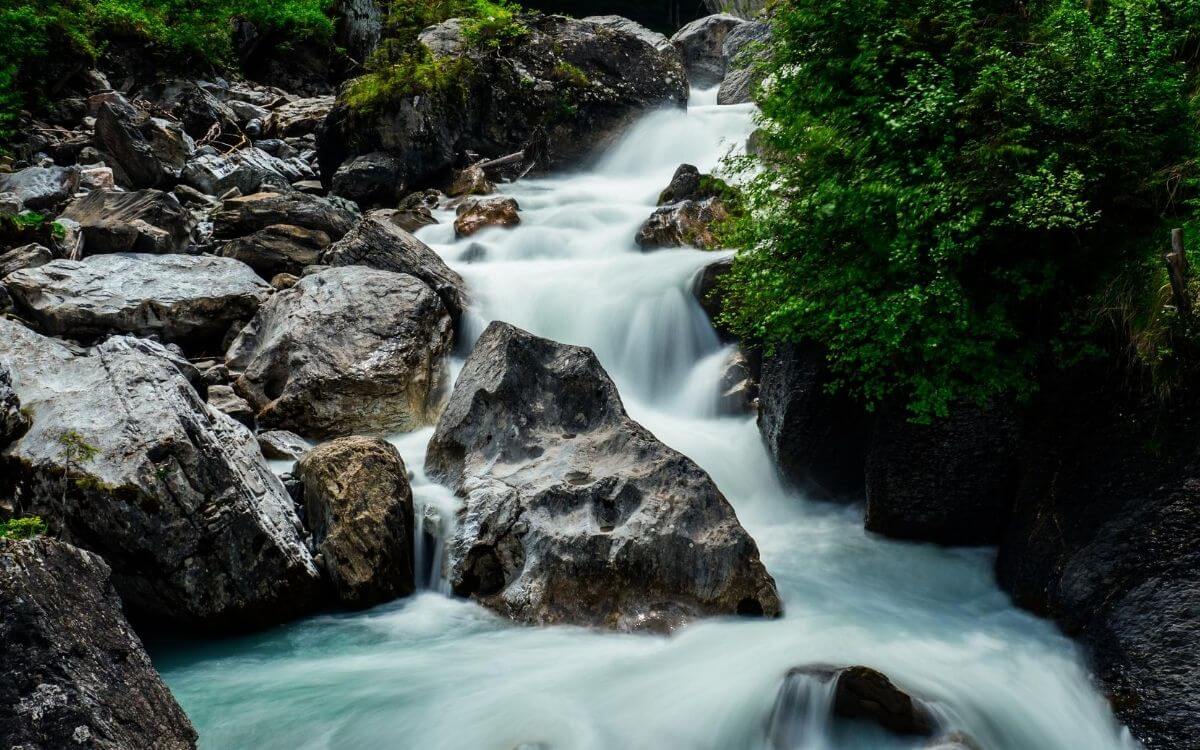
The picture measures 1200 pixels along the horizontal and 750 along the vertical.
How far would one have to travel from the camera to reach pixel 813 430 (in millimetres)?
7340

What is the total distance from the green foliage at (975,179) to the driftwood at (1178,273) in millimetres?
313

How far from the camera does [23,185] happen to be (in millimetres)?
11953

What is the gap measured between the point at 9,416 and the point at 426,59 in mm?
13797

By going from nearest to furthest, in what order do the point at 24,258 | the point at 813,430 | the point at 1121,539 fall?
1. the point at 1121,539
2. the point at 813,430
3. the point at 24,258

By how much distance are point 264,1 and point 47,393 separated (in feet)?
63.9

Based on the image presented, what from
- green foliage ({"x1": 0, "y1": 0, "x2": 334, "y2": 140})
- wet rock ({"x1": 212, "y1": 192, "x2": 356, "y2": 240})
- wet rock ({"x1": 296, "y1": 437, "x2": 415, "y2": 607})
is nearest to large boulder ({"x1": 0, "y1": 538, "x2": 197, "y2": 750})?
wet rock ({"x1": 296, "y1": 437, "x2": 415, "y2": 607})

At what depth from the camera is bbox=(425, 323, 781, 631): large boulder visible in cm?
566

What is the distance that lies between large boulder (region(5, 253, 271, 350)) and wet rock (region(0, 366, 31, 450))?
11.4 feet

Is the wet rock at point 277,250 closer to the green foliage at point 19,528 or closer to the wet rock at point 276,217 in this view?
the wet rock at point 276,217

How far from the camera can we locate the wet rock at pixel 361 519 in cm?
595

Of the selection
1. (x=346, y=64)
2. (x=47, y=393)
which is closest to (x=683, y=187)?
(x=47, y=393)

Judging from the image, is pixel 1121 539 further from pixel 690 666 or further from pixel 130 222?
pixel 130 222

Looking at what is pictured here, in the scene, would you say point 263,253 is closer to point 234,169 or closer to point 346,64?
point 234,169

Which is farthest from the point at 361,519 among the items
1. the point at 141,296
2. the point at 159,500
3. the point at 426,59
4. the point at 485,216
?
the point at 426,59
